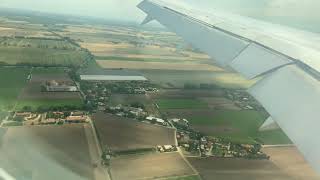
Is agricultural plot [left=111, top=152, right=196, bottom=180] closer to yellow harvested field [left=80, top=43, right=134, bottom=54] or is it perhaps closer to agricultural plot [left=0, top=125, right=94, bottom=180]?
agricultural plot [left=0, top=125, right=94, bottom=180]

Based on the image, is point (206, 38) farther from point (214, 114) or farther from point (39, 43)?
point (39, 43)

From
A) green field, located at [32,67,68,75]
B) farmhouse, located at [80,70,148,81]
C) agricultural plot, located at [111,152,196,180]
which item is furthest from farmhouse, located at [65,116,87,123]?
green field, located at [32,67,68,75]

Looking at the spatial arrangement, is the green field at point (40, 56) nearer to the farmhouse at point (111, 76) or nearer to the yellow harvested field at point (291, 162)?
the farmhouse at point (111, 76)

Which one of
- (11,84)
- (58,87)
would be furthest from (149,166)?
(11,84)

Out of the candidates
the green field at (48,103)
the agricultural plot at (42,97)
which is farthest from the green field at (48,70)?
the green field at (48,103)

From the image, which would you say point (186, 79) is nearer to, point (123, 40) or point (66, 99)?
point (66, 99)

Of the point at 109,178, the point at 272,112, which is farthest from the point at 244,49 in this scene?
the point at 109,178
